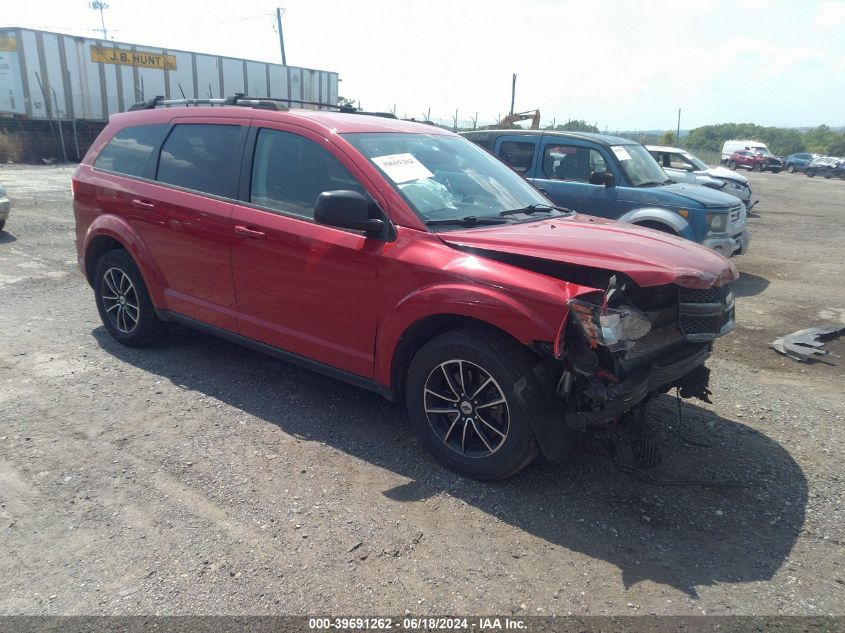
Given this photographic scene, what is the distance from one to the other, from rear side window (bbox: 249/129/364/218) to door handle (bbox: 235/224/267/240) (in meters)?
0.19

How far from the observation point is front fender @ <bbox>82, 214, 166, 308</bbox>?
4.98 meters

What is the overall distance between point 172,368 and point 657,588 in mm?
3825

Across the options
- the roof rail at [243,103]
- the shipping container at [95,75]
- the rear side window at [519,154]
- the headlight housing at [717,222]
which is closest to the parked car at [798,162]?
the shipping container at [95,75]

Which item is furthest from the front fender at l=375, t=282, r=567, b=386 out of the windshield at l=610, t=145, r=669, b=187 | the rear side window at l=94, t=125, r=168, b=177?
the windshield at l=610, t=145, r=669, b=187

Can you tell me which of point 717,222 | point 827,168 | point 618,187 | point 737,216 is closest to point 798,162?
point 827,168

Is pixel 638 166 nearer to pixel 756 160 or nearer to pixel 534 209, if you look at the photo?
pixel 534 209

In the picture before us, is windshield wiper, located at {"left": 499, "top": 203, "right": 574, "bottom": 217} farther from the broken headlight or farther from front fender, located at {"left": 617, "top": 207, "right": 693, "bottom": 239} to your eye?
front fender, located at {"left": 617, "top": 207, "right": 693, "bottom": 239}

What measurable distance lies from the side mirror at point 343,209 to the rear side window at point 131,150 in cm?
225

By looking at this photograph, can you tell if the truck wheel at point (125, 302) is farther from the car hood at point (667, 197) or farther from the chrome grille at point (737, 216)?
the chrome grille at point (737, 216)

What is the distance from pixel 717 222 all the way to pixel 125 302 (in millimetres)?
6919

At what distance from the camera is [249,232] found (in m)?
4.21

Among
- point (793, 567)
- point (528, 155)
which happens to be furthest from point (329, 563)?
point (528, 155)

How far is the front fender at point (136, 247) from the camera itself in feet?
16.3

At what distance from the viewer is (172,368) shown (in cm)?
505
